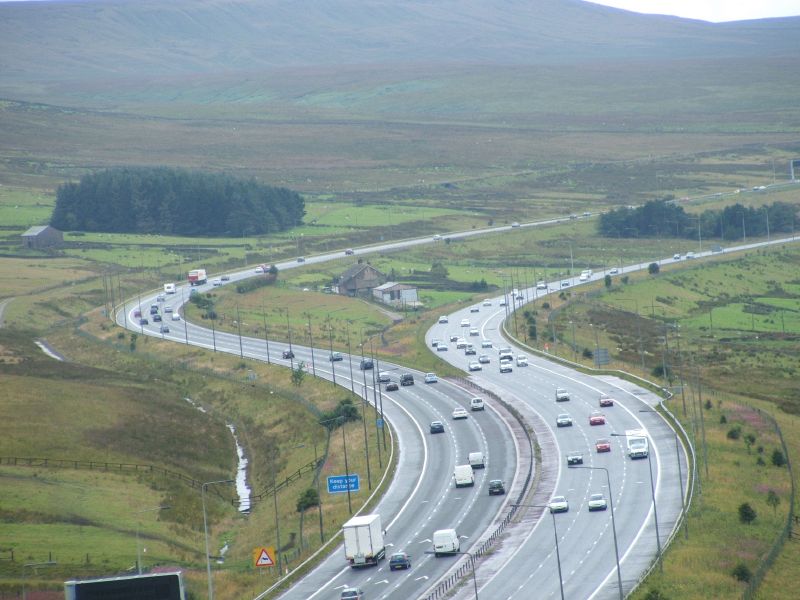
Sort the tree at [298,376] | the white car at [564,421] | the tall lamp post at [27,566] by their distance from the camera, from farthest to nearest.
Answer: the tree at [298,376] → the white car at [564,421] → the tall lamp post at [27,566]

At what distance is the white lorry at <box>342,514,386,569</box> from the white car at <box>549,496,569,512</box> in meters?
10.3

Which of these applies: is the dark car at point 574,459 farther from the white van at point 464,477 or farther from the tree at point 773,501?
the tree at point 773,501

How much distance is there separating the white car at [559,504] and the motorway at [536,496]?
1.56ft

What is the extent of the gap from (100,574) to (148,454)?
3129cm

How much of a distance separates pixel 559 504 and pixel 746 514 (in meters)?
9.30

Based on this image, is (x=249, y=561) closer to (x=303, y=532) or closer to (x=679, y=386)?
(x=303, y=532)

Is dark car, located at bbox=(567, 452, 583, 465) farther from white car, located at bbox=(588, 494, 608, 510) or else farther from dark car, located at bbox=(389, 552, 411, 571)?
dark car, located at bbox=(389, 552, 411, 571)

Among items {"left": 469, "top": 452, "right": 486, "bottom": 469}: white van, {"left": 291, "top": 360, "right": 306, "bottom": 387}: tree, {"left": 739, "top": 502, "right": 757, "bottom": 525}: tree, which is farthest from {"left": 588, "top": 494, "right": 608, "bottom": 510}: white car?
{"left": 291, "top": 360, "right": 306, "bottom": 387}: tree

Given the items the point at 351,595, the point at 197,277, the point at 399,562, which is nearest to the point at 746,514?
the point at 399,562

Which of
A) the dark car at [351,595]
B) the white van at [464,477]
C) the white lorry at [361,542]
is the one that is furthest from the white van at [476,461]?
the dark car at [351,595]

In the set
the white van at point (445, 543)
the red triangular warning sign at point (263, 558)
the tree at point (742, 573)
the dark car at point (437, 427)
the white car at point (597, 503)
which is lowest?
the dark car at point (437, 427)

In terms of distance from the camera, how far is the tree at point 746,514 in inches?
2655

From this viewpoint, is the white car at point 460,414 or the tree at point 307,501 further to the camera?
the white car at point 460,414

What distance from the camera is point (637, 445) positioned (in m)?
81.2
